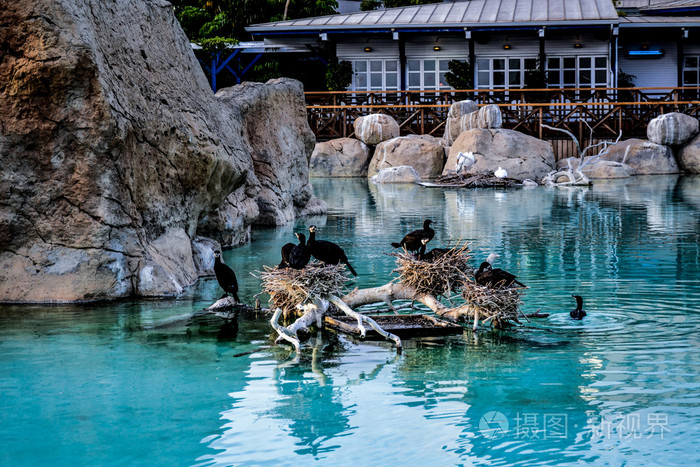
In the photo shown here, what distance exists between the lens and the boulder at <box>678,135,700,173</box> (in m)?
30.7

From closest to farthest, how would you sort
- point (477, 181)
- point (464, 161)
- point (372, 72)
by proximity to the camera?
point (477, 181) → point (464, 161) → point (372, 72)

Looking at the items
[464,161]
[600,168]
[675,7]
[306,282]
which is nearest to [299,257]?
[306,282]

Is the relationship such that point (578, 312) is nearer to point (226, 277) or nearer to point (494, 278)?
point (494, 278)

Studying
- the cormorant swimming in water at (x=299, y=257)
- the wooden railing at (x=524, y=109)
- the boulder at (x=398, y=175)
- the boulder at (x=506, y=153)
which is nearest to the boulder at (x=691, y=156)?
the wooden railing at (x=524, y=109)

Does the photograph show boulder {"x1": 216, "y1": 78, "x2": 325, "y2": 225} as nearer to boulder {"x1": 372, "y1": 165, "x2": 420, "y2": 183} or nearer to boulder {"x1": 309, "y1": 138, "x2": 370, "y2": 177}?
boulder {"x1": 372, "y1": 165, "x2": 420, "y2": 183}

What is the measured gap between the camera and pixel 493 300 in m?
8.85

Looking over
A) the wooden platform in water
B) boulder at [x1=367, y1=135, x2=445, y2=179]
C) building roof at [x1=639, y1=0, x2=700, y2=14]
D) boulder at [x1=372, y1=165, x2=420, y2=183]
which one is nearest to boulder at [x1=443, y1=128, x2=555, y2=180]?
boulder at [x1=372, y1=165, x2=420, y2=183]

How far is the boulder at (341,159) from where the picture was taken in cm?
3281

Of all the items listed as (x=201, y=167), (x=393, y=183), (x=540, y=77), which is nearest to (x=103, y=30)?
(x=201, y=167)

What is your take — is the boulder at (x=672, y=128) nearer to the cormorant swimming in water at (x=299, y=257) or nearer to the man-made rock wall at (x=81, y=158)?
the man-made rock wall at (x=81, y=158)

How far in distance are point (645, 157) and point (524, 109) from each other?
16.7 ft

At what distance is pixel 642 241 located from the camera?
1548 centimetres

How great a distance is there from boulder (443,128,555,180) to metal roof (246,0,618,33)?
694 cm

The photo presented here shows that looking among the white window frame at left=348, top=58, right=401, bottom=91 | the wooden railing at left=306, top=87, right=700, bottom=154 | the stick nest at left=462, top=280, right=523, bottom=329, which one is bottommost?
the stick nest at left=462, top=280, right=523, bottom=329
